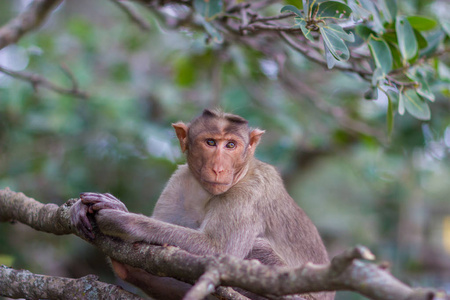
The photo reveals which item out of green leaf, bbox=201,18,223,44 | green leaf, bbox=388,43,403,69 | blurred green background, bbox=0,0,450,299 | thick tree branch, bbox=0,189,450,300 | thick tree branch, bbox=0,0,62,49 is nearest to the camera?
thick tree branch, bbox=0,189,450,300

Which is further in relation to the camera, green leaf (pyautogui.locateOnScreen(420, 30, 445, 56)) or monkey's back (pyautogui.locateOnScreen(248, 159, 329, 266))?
monkey's back (pyautogui.locateOnScreen(248, 159, 329, 266))

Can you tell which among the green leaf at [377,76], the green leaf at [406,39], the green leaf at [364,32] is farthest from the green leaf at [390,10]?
the green leaf at [377,76]

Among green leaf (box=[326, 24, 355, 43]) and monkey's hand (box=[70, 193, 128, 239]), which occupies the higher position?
green leaf (box=[326, 24, 355, 43])

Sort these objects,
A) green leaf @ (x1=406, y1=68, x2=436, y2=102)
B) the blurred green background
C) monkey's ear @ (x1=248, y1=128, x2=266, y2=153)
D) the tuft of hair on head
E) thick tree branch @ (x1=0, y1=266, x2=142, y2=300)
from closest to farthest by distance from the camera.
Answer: thick tree branch @ (x1=0, y1=266, x2=142, y2=300) → green leaf @ (x1=406, y1=68, x2=436, y2=102) → the tuft of hair on head → monkey's ear @ (x1=248, y1=128, x2=266, y2=153) → the blurred green background

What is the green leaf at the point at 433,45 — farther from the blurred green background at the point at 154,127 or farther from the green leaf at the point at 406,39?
the blurred green background at the point at 154,127

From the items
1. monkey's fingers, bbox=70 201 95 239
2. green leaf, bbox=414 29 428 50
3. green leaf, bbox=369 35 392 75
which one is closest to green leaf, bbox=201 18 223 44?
green leaf, bbox=369 35 392 75

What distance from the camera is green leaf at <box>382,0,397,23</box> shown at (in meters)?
3.92

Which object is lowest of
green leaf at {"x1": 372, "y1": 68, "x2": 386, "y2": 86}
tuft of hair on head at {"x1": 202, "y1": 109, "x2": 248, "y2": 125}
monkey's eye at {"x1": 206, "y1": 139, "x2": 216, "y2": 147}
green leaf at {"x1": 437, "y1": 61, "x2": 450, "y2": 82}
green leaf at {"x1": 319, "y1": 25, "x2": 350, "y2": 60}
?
monkey's eye at {"x1": 206, "y1": 139, "x2": 216, "y2": 147}

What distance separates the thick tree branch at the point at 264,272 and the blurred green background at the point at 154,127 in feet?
11.1

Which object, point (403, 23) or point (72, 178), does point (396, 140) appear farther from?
point (72, 178)

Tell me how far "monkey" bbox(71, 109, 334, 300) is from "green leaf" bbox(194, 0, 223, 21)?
3.04 ft

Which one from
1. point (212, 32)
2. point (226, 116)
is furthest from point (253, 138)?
point (212, 32)

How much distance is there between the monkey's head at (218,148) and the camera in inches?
162

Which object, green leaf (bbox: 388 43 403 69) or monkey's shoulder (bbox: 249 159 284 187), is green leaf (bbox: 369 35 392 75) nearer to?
green leaf (bbox: 388 43 403 69)
